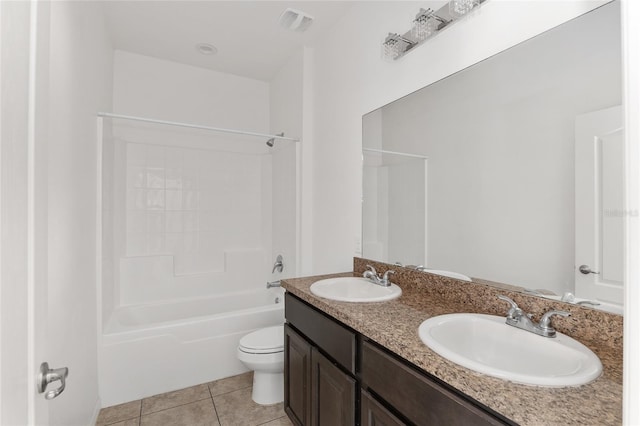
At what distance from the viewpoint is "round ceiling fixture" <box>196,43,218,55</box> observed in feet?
8.61

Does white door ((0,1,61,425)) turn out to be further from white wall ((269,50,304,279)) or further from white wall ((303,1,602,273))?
white wall ((269,50,304,279))

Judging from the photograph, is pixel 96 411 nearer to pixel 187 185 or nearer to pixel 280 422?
pixel 280 422

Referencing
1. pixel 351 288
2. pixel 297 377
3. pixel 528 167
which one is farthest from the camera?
pixel 351 288

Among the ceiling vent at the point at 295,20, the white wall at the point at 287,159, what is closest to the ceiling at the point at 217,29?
the ceiling vent at the point at 295,20

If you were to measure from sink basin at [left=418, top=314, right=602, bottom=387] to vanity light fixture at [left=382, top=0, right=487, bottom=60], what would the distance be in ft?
4.24

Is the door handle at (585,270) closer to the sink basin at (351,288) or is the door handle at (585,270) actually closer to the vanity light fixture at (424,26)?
the sink basin at (351,288)

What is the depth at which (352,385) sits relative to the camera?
115 cm

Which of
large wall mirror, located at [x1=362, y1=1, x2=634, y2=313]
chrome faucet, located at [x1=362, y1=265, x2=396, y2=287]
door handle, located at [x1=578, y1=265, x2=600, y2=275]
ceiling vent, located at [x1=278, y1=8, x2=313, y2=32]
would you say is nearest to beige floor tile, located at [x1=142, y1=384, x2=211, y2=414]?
chrome faucet, located at [x1=362, y1=265, x2=396, y2=287]

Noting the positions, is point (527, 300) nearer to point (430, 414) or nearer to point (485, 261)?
point (485, 261)

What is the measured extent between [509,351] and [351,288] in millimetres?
872

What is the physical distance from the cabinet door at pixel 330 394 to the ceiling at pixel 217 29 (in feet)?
7.36

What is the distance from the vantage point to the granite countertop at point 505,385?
1.97 ft

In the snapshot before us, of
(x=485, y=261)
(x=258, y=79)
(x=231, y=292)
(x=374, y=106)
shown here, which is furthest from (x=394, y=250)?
(x=258, y=79)

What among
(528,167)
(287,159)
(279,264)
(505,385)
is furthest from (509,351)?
(287,159)
